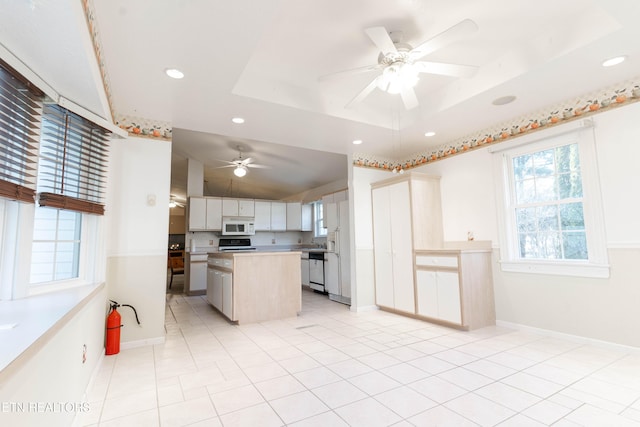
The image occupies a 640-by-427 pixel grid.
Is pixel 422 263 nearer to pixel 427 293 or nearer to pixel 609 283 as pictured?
pixel 427 293

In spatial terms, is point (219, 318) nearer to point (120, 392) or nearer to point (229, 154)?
point (120, 392)

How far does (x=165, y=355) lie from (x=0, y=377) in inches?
94.8

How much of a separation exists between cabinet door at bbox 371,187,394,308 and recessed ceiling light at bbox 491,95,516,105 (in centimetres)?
183

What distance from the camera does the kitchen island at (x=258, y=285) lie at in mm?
4000

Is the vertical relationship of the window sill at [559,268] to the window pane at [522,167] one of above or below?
below

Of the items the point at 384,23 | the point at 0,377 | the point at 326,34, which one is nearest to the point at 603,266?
the point at 384,23

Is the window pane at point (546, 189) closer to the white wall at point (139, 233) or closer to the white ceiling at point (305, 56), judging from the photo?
the white ceiling at point (305, 56)

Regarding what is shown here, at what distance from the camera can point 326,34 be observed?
2.45 metres

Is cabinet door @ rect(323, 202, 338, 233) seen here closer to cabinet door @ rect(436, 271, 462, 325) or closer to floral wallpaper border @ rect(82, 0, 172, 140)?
cabinet door @ rect(436, 271, 462, 325)

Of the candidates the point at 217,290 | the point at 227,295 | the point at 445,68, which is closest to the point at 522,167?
the point at 445,68

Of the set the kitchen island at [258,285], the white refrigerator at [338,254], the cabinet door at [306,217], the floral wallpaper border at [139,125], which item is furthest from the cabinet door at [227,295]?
the cabinet door at [306,217]

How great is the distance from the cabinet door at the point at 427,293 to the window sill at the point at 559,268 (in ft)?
2.73

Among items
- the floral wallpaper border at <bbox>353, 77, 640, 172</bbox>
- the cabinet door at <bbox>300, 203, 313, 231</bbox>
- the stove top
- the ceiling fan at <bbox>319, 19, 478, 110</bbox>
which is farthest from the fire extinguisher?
the cabinet door at <bbox>300, 203, 313, 231</bbox>

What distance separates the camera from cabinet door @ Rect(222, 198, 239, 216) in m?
6.87
